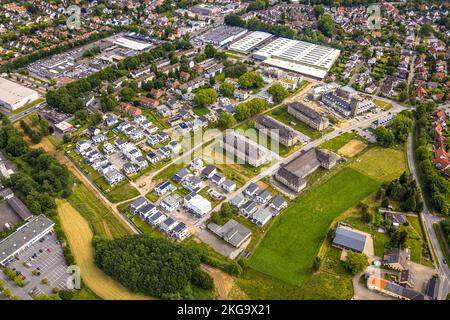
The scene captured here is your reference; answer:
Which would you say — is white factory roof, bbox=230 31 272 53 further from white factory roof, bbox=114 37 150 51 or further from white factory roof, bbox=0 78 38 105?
white factory roof, bbox=0 78 38 105

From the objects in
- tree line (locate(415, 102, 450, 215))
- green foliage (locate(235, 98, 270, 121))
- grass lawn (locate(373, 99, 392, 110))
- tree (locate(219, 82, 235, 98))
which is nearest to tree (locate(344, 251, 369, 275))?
tree line (locate(415, 102, 450, 215))

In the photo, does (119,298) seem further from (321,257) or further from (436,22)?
(436,22)

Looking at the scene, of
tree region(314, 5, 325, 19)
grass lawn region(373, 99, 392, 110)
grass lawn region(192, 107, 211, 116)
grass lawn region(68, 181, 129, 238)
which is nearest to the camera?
grass lawn region(68, 181, 129, 238)

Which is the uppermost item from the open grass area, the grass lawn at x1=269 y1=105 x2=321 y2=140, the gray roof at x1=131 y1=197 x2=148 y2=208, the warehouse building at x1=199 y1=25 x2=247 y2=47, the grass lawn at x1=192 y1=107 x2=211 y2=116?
the warehouse building at x1=199 y1=25 x2=247 y2=47

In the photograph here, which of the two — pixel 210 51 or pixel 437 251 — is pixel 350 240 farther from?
Result: pixel 210 51

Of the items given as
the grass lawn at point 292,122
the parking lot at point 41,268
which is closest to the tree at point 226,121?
the grass lawn at point 292,122

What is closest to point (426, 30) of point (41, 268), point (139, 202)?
point (139, 202)
